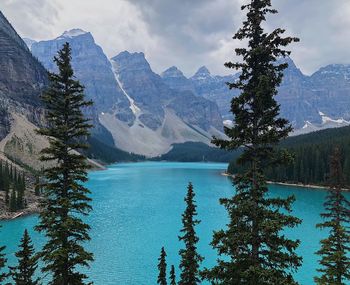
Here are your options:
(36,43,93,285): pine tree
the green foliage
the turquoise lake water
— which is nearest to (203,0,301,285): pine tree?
(36,43,93,285): pine tree

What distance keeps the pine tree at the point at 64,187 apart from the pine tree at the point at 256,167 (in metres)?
8.70

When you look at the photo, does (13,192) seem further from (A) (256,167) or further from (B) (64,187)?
(A) (256,167)

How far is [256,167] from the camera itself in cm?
1642

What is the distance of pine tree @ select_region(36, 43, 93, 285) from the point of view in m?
20.1

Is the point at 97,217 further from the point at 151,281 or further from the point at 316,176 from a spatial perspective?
the point at 316,176

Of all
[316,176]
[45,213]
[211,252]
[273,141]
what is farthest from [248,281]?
[316,176]

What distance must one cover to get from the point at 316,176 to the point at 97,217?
111625 millimetres

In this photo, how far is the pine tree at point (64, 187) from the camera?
65.8ft

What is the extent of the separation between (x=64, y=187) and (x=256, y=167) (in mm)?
12237

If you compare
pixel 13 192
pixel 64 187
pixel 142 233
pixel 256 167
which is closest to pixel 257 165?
pixel 256 167

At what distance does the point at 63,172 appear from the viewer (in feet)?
69.6

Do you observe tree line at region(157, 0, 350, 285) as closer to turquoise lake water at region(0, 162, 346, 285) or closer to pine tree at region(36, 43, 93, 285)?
pine tree at region(36, 43, 93, 285)

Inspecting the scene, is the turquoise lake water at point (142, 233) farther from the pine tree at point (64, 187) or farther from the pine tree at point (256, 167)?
the pine tree at point (256, 167)

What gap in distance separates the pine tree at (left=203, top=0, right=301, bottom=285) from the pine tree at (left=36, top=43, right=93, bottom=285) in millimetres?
8700
